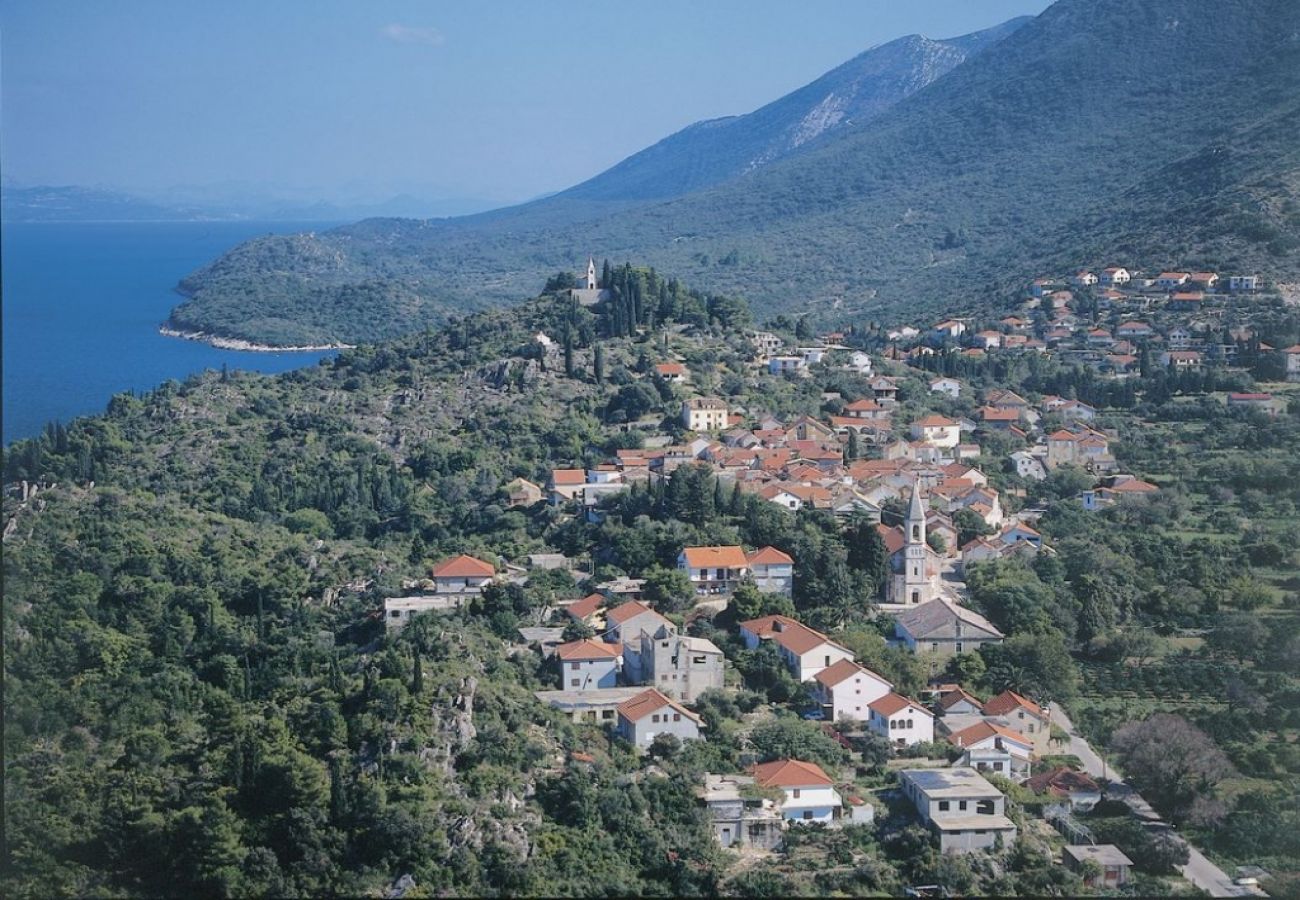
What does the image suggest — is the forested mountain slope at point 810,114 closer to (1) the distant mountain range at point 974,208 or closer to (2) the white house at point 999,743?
(1) the distant mountain range at point 974,208

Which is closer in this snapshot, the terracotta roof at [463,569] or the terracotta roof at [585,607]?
the terracotta roof at [585,607]

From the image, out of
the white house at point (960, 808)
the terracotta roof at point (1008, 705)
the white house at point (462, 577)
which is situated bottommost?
the white house at point (960, 808)

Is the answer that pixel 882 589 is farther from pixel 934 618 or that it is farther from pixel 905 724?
pixel 905 724

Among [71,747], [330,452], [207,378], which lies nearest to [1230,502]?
[330,452]

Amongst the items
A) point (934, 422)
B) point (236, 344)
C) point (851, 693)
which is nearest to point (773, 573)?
point (851, 693)

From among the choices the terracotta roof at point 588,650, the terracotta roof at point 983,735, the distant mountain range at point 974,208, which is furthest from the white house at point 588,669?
the distant mountain range at point 974,208

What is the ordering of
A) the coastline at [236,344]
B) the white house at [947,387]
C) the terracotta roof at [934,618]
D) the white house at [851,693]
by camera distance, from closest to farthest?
1. the white house at [851,693]
2. the terracotta roof at [934,618]
3. the white house at [947,387]
4. the coastline at [236,344]

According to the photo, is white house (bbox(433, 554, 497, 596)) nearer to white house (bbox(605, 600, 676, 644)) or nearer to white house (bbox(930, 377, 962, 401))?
white house (bbox(605, 600, 676, 644))

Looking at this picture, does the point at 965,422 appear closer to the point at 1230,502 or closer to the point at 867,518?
the point at 1230,502
